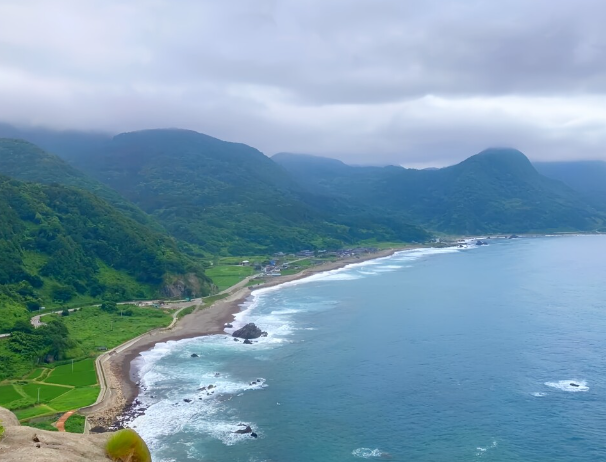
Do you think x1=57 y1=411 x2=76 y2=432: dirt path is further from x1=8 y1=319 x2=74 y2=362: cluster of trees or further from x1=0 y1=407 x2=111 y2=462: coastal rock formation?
x1=0 y1=407 x2=111 y2=462: coastal rock formation

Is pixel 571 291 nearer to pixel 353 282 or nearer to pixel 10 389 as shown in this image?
pixel 353 282

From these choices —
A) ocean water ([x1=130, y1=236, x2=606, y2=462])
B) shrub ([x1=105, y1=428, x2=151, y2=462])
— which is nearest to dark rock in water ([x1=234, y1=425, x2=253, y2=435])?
ocean water ([x1=130, y1=236, x2=606, y2=462])

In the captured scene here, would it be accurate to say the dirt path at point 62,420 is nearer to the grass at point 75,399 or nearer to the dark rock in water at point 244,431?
the grass at point 75,399

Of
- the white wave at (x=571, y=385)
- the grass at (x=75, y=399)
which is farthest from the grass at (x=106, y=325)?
the white wave at (x=571, y=385)

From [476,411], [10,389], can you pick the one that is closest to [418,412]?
[476,411]

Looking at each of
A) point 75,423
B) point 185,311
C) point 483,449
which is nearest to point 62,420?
point 75,423

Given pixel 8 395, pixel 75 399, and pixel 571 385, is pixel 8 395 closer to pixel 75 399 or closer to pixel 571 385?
pixel 75 399

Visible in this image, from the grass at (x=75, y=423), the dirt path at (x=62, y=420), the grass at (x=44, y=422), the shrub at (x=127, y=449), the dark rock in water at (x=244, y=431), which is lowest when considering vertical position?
the dark rock in water at (x=244, y=431)
